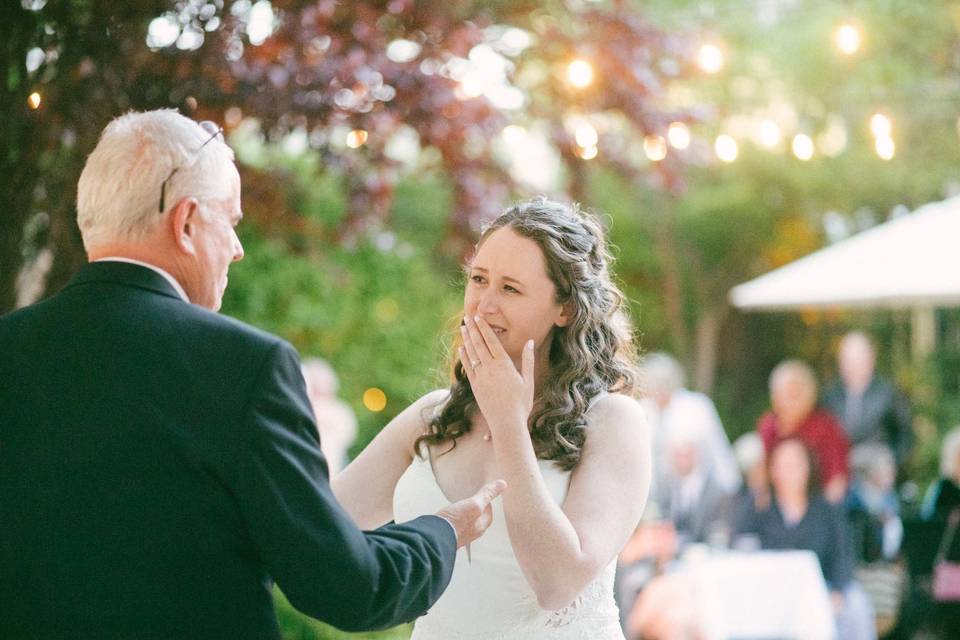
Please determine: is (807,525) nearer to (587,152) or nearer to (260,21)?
(587,152)

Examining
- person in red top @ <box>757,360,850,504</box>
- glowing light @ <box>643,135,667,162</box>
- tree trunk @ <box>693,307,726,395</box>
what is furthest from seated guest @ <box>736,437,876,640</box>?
tree trunk @ <box>693,307,726,395</box>

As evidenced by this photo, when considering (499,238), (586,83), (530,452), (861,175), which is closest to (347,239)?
(586,83)

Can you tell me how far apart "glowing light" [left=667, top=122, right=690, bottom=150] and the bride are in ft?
10.1

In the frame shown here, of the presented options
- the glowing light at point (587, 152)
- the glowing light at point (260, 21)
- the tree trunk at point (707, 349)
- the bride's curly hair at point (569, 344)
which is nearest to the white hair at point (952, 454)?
the glowing light at point (587, 152)

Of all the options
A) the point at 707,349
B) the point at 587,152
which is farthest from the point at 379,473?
the point at 707,349

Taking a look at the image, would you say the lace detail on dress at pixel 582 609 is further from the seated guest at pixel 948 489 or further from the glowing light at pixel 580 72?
the seated guest at pixel 948 489

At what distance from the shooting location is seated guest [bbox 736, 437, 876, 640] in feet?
20.6

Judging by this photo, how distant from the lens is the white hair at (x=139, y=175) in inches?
68.6

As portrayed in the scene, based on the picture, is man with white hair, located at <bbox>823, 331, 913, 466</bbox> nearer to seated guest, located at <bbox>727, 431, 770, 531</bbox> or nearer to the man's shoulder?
seated guest, located at <bbox>727, 431, 770, 531</bbox>

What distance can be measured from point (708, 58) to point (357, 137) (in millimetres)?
2713

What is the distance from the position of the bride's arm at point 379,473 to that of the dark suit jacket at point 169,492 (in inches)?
36.5

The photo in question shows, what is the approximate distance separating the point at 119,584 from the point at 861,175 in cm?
1174

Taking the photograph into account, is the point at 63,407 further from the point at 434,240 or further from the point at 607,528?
the point at 434,240

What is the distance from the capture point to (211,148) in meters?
1.82
